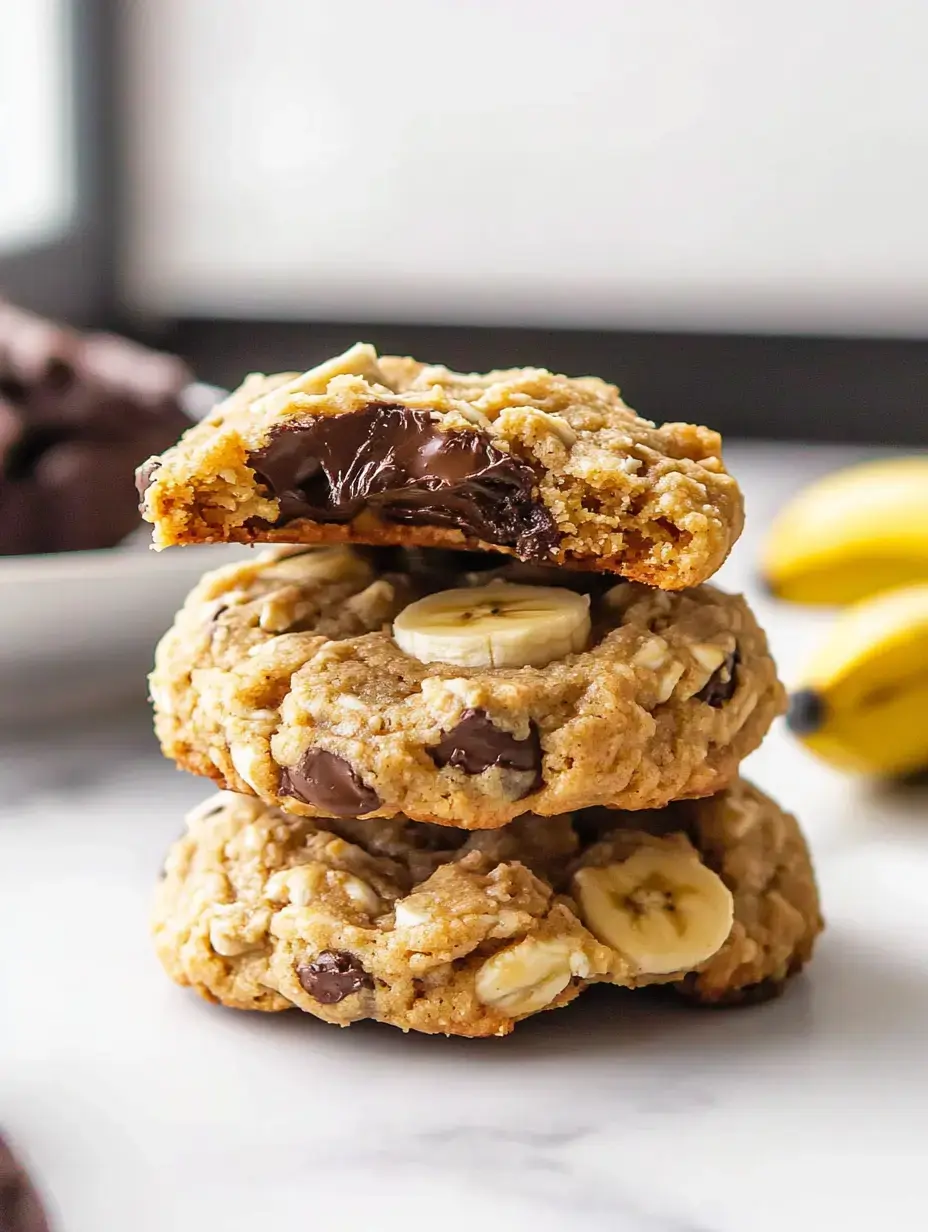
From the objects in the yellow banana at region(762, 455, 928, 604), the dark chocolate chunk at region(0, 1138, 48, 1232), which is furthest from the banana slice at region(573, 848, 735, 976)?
the yellow banana at region(762, 455, 928, 604)

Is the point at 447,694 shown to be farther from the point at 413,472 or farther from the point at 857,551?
the point at 857,551

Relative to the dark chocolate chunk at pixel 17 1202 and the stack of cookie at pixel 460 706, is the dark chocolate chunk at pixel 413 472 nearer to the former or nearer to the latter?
the stack of cookie at pixel 460 706

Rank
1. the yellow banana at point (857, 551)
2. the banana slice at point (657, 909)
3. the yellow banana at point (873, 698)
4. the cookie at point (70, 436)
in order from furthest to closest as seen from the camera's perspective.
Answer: the yellow banana at point (857, 551) → the cookie at point (70, 436) → the yellow banana at point (873, 698) → the banana slice at point (657, 909)

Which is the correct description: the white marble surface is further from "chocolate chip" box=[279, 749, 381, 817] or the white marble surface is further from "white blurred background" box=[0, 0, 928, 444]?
"white blurred background" box=[0, 0, 928, 444]

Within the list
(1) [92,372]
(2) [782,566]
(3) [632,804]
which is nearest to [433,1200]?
(3) [632,804]

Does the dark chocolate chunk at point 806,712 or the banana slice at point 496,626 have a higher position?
the banana slice at point 496,626

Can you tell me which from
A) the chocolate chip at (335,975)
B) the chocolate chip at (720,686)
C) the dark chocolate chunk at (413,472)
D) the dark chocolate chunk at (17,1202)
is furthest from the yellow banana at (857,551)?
the dark chocolate chunk at (17,1202)
